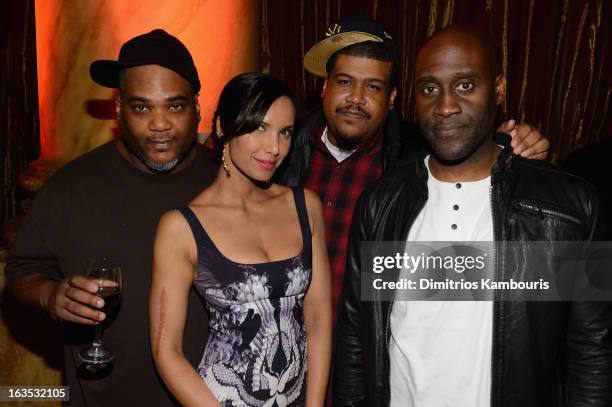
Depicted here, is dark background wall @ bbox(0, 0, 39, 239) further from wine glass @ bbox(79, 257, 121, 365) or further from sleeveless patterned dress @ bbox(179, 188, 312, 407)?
sleeveless patterned dress @ bbox(179, 188, 312, 407)

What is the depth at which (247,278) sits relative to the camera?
186 cm

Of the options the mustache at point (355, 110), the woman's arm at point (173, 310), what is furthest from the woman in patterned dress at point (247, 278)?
the mustache at point (355, 110)

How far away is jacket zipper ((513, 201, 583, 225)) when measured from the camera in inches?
69.5

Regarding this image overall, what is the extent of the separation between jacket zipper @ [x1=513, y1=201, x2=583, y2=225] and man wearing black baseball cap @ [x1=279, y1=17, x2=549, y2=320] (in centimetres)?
59

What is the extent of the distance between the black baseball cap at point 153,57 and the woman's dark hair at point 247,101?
276 mm

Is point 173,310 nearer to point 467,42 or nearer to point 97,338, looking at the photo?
point 97,338

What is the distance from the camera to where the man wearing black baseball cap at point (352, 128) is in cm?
236

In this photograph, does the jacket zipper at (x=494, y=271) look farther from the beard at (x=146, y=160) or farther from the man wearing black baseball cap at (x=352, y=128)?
the beard at (x=146, y=160)

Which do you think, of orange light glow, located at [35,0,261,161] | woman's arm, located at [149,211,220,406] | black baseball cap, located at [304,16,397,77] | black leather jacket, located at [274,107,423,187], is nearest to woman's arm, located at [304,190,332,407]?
woman's arm, located at [149,211,220,406]

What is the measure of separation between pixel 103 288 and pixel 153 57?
819 mm

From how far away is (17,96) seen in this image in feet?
15.2

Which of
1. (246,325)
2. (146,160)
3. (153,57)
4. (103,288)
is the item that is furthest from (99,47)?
(246,325)

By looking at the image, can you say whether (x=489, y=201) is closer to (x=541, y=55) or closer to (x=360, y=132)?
(x=360, y=132)

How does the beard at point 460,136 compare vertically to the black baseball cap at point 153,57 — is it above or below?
below
